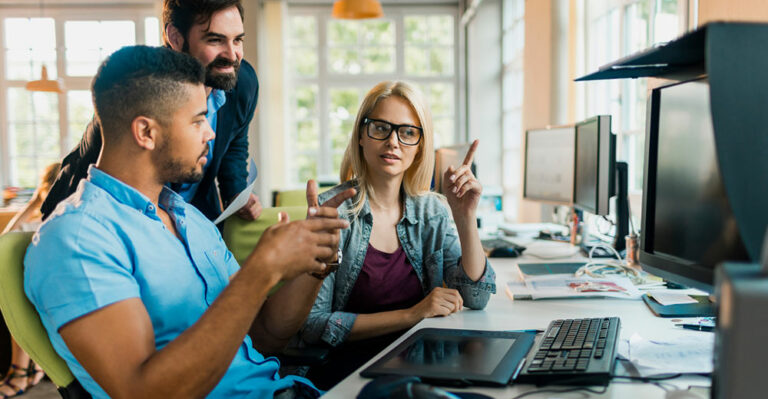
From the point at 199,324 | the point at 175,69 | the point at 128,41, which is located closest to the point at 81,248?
the point at 199,324

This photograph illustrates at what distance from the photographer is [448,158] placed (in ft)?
11.8

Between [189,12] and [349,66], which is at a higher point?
[349,66]

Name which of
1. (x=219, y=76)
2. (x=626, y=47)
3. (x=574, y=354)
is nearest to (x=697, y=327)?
(x=574, y=354)

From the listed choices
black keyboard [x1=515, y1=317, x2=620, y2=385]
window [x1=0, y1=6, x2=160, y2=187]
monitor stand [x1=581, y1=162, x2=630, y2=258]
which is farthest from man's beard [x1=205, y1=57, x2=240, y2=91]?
window [x1=0, y1=6, x2=160, y2=187]

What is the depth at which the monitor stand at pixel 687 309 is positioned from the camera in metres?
1.47

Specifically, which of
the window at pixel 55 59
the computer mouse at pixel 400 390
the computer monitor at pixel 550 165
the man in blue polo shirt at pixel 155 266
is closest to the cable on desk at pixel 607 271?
the computer monitor at pixel 550 165

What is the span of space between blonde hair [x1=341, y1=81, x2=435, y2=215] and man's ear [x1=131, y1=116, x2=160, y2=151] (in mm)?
801

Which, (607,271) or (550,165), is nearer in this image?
(607,271)

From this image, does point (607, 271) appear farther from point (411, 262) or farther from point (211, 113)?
point (211, 113)

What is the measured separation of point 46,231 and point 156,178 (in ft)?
0.81

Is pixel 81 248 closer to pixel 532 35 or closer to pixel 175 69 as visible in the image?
pixel 175 69

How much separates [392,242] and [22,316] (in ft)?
3.59

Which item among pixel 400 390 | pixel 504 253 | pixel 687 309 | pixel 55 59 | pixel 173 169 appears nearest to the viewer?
pixel 400 390

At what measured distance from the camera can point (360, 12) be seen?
478 cm
